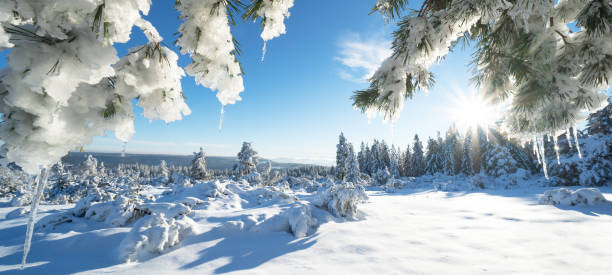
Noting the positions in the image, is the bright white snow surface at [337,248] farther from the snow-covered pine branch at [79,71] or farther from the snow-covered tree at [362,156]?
the snow-covered tree at [362,156]

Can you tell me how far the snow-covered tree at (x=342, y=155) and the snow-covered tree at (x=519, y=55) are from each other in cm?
3496

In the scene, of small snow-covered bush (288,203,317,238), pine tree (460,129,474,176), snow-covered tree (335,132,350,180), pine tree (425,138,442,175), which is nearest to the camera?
small snow-covered bush (288,203,317,238)

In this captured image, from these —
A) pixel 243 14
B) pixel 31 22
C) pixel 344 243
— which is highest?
pixel 243 14

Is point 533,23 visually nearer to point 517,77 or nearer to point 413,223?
point 517,77

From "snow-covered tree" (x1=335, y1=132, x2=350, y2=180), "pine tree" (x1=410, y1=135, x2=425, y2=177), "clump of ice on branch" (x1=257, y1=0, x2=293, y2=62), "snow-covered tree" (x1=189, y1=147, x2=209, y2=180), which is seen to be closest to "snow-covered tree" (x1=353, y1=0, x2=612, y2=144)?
"clump of ice on branch" (x1=257, y1=0, x2=293, y2=62)

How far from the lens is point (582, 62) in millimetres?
2152

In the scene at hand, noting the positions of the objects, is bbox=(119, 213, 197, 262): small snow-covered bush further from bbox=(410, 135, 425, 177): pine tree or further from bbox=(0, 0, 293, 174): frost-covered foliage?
bbox=(410, 135, 425, 177): pine tree

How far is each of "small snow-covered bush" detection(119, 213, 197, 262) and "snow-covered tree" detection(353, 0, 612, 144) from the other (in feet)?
13.6

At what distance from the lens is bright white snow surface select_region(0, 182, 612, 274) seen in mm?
3439

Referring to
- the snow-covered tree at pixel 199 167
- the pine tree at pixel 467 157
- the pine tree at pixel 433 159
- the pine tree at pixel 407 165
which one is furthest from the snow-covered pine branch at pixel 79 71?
the pine tree at pixel 407 165

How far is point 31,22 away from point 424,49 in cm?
253

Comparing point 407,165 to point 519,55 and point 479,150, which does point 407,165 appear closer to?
point 479,150

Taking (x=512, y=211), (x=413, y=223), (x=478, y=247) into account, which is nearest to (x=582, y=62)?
(x=478, y=247)

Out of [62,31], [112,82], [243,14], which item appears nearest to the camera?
[62,31]
